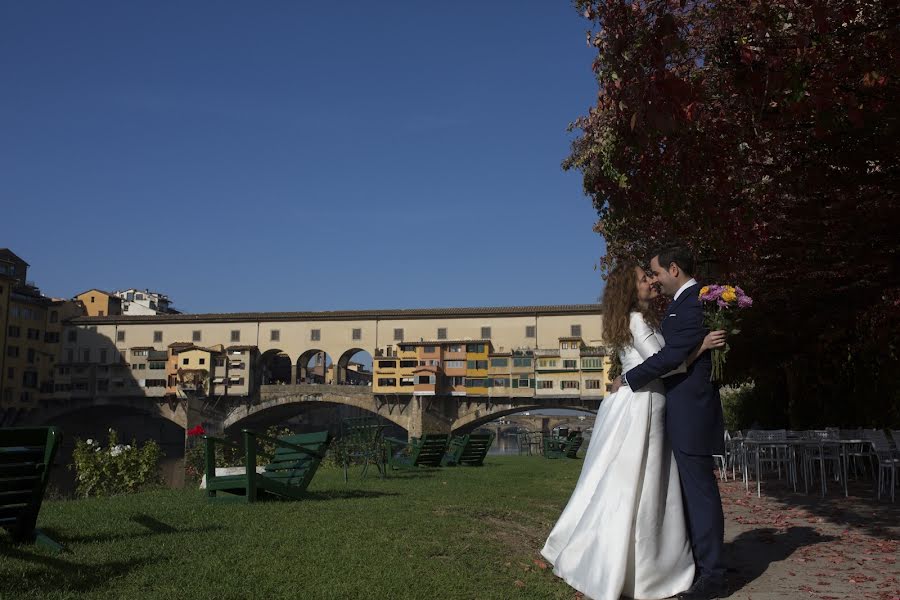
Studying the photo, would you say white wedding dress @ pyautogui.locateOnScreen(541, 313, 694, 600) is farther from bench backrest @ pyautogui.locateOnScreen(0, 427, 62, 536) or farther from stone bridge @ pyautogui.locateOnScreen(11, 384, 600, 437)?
stone bridge @ pyautogui.locateOnScreen(11, 384, 600, 437)

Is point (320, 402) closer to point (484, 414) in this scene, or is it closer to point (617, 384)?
point (484, 414)

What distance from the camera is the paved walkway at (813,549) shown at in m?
4.56

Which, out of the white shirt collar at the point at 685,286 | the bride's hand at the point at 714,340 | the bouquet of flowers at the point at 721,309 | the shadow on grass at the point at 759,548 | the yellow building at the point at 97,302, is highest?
the yellow building at the point at 97,302

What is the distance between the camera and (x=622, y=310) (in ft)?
15.9

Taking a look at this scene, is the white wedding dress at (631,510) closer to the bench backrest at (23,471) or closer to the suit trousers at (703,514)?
the suit trousers at (703,514)

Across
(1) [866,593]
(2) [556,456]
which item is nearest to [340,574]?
(1) [866,593]

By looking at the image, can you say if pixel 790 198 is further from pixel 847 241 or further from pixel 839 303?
pixel 839 303

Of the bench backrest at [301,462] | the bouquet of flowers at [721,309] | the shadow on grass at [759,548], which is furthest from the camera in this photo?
the bench backrest at [301,462]

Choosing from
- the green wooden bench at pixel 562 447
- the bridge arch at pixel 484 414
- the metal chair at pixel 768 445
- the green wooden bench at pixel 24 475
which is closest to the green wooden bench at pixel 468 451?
the metal chair at pixel 768 445

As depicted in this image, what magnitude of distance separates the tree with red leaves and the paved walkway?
2.48 metres

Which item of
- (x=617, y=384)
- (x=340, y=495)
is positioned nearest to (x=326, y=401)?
(x=340, y=495)

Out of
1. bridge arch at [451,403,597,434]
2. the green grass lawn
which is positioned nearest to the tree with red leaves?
the green grass lawn

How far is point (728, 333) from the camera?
441 cm

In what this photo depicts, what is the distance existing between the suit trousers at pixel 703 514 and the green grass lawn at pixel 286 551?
0.77m
